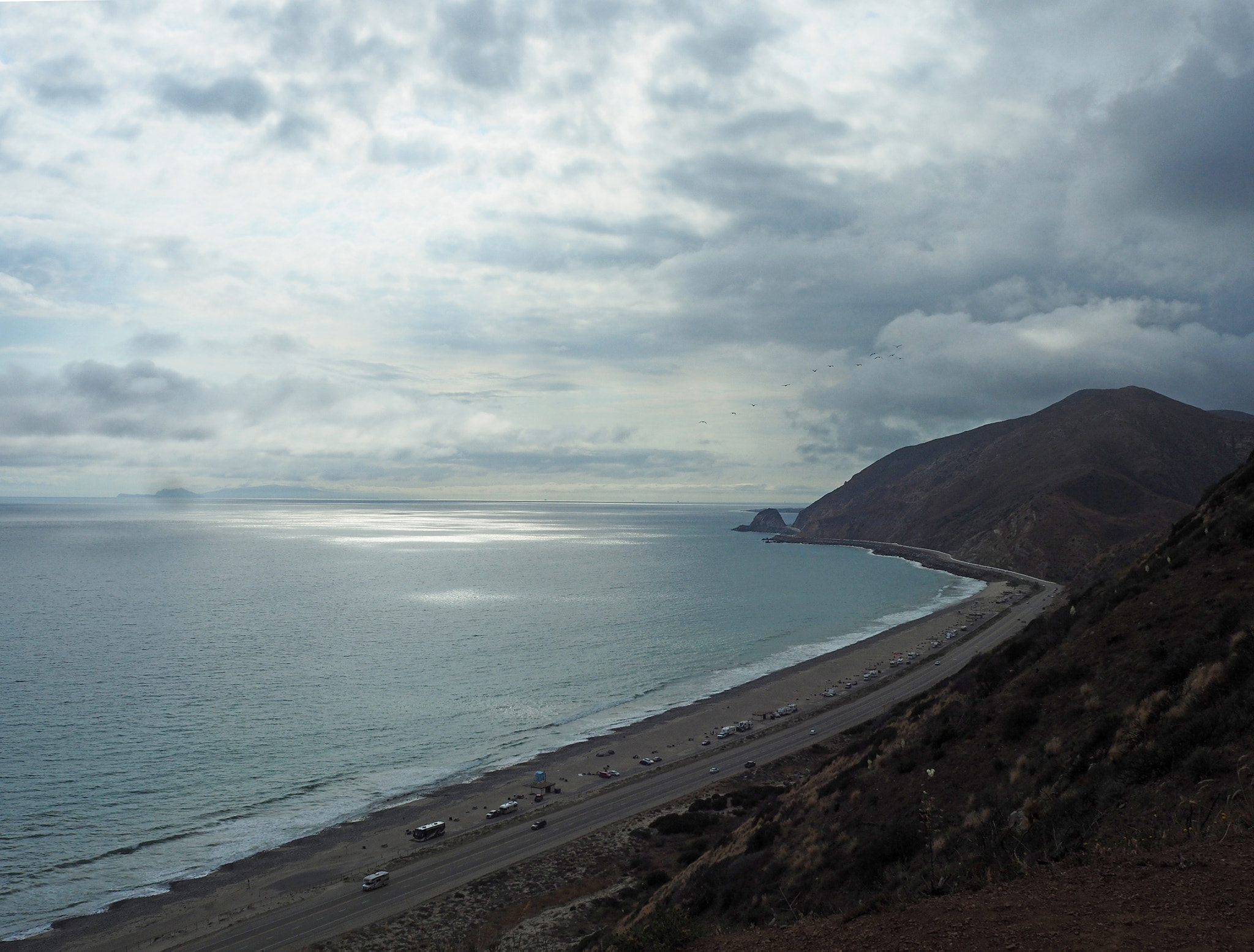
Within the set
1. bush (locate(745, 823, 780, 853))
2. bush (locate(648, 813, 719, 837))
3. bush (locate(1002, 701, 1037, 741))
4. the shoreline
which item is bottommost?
the shoreline

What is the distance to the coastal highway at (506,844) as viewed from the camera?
91.6 feet

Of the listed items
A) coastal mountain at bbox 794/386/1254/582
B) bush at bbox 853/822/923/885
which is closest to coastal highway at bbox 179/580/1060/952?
bush at bbox 853/822/923/885

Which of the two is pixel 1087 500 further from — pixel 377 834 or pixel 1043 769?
pixel 377 834

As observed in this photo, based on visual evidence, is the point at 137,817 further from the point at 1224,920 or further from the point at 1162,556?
the point at 1162,556

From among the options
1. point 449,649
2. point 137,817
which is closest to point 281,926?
point 137,817

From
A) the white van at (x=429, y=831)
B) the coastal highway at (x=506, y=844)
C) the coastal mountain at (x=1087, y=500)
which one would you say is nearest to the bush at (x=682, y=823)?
the coastal highway at (x=506, y=844)

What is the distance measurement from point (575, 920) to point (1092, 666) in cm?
2060

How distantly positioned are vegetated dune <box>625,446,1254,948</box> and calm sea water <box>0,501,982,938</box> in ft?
93.0

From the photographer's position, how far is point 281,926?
2822cm

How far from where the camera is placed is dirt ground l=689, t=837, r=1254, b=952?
8906mm

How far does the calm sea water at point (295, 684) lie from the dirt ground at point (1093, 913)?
115 ft

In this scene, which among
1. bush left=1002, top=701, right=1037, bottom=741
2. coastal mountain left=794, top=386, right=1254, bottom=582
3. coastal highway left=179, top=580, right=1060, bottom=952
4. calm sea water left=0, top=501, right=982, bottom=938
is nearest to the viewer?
bush left=1002, top=701, right=1037, bottom=741

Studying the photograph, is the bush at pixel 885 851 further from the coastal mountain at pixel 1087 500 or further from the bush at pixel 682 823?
the coastal mountain at pixel 1087 500

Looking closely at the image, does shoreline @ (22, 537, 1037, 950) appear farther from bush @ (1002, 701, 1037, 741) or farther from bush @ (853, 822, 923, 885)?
bush @ (1002, 701, 1037, 741)
